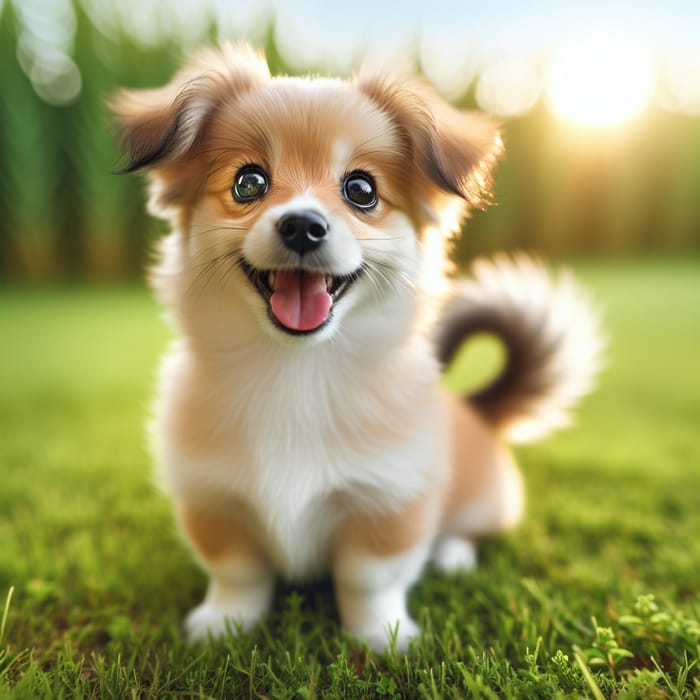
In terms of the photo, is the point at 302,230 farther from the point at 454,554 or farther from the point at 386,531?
the point at 454,554

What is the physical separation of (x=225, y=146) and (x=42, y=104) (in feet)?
30.1

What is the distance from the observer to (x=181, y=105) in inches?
60.6

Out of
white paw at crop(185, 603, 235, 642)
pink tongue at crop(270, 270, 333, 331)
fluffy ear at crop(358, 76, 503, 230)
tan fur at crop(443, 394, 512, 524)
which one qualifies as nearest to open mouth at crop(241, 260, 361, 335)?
pink tongue at crop(270, 270, 333, 331)

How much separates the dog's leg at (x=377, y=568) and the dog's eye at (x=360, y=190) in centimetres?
80

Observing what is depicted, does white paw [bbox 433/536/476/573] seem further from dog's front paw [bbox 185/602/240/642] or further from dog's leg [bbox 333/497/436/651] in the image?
dog's front paw [bbox 185/602/240/642]

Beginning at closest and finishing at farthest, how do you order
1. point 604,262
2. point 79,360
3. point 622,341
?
point 79,360 → point 622,341 → point 604,262

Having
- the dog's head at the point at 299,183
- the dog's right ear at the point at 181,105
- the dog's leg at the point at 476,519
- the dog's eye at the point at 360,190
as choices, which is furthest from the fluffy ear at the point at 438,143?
the dog's leg at the point at 476,519

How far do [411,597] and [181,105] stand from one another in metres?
1.53

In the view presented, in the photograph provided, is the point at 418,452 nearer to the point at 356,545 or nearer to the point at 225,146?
the point at 356,545

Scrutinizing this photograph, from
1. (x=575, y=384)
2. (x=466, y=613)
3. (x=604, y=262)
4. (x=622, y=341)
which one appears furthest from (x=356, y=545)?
(x=604, y=262)

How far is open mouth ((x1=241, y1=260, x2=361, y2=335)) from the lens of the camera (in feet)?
4.86

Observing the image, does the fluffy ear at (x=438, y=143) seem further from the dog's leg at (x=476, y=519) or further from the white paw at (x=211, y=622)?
the white paw at (x=211, y=622)

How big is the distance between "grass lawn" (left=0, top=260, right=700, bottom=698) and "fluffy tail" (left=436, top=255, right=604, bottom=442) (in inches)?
17.1

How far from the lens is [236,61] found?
5.52 feet
